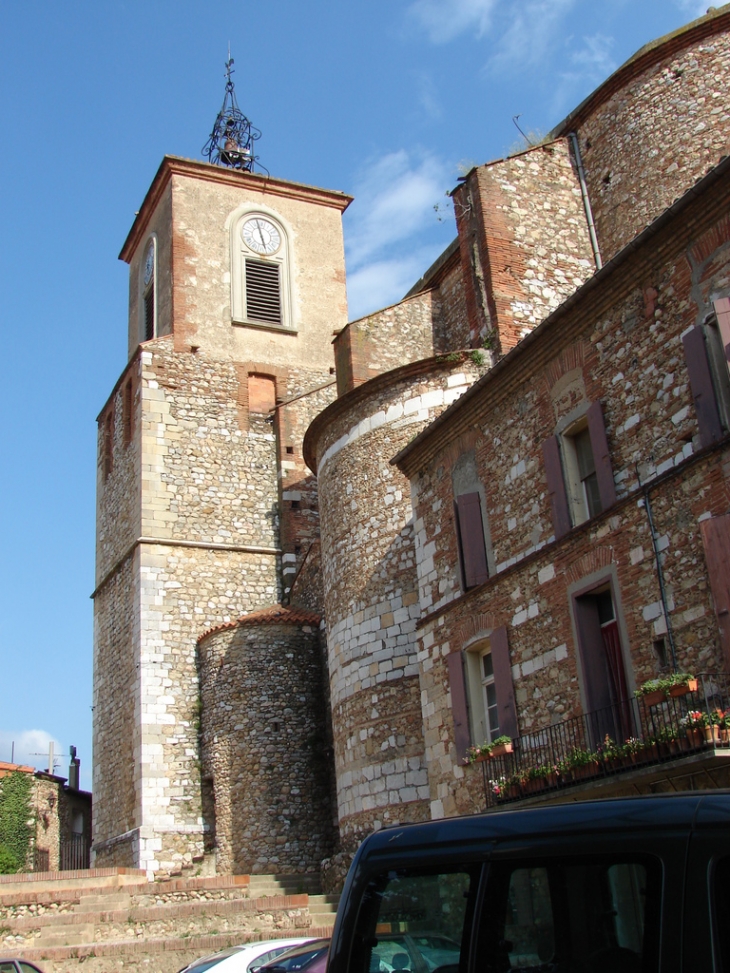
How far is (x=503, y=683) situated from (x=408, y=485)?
4683mm

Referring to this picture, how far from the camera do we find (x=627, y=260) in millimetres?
11656

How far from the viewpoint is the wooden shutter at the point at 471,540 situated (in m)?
13.6

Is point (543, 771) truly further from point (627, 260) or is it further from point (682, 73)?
point (682, 73)

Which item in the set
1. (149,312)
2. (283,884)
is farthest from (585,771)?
(149,312)

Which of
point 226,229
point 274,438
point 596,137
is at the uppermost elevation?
point 226,229

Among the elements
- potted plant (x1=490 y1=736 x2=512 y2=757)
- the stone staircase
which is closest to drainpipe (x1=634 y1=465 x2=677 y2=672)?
potted plant (x1=490 y1=736 x2=512 y2=757)

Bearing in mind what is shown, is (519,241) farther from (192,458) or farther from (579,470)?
(192,458)

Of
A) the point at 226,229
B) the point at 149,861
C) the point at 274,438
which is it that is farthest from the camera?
the point at 226,229

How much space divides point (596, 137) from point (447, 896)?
54.8ft

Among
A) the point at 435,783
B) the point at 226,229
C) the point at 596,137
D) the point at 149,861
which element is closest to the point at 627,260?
the point at 435,783

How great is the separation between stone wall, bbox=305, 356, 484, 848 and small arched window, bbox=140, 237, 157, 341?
11.5 meters

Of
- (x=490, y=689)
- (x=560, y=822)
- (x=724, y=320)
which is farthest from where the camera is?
(x=490, y=689)

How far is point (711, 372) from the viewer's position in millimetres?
10422

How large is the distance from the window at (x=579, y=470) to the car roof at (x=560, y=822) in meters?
7.00
